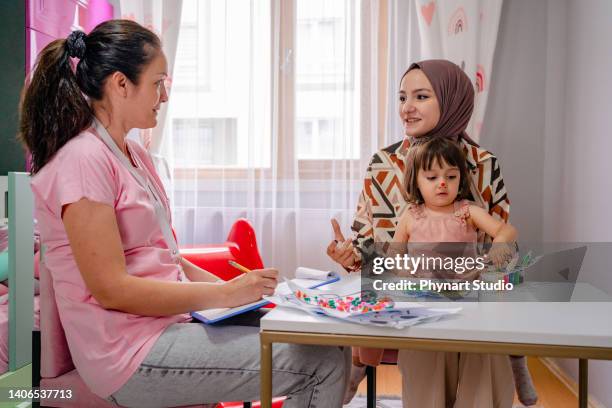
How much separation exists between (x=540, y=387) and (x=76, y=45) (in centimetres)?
235

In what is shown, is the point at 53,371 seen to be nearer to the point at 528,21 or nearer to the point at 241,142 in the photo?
the point at 241,142

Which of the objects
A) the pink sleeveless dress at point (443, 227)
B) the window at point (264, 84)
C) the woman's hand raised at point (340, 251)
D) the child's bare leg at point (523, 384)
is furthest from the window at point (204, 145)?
the child's bare leg at point (523, 384)

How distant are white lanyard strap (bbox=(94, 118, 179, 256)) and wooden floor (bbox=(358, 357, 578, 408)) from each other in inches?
57.2

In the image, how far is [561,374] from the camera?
99.2 inches

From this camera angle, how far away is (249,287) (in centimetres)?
117

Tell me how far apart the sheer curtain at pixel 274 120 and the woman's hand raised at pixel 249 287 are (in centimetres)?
171

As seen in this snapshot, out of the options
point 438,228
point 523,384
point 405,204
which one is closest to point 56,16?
point 405,204

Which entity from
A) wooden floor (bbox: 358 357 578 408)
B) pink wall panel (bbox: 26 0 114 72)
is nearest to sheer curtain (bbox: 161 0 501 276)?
pink wall panel (bbox: 26 0 114 72)

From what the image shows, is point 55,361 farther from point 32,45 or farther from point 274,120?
point 274,120

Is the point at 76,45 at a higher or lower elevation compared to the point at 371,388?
higher

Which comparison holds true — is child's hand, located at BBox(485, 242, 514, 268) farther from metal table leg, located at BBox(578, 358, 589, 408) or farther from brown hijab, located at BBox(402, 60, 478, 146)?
brown hijab, located at BBox(402, 60, 478, 146)

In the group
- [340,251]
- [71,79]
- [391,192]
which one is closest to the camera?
[71,79]

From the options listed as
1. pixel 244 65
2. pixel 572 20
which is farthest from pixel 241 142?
pixel 572 20

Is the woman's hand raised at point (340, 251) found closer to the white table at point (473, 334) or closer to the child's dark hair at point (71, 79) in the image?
the white table at point (473, 334)
